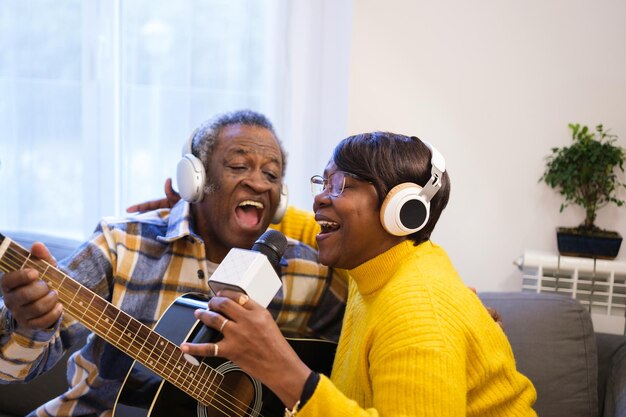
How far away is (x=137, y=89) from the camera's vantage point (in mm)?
2764

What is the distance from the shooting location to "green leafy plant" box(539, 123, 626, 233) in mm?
2189

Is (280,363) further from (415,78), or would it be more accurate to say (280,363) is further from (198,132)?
(415,78)

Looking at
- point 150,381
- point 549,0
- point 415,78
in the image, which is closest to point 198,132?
point 150,381

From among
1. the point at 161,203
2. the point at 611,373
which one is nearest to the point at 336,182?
the point at 161,203

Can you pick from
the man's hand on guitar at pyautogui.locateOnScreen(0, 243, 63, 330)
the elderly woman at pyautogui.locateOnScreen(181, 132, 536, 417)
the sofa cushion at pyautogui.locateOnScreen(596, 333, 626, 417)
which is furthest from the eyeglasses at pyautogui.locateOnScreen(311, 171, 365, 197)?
the sofa cushion at pyautogui.locateOnScreen(596, 333, 626, 417)

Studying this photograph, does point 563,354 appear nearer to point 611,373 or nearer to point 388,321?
point 611,373

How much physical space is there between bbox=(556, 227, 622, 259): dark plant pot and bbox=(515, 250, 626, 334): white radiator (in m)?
0.03

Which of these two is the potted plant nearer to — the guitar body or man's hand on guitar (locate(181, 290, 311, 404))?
the guitar body

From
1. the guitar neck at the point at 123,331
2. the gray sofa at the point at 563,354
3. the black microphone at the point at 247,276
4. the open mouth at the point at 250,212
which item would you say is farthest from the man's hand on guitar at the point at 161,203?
the gray sofa at the point at 563,354

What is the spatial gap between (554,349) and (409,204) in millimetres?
940

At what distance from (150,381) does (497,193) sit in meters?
1.45

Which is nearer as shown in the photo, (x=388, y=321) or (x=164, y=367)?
(x=388, y=321)

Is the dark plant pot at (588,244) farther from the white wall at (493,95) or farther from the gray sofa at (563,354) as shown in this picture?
the gray sofa at (563,354)

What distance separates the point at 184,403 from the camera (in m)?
1.46
